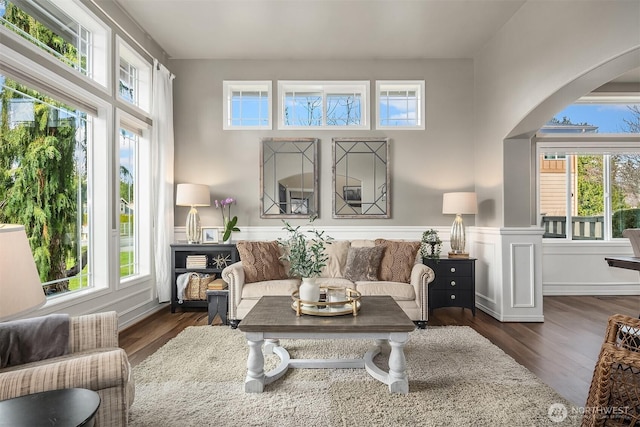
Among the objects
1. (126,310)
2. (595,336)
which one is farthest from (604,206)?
(126,310)

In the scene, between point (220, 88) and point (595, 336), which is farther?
point (220, 88)

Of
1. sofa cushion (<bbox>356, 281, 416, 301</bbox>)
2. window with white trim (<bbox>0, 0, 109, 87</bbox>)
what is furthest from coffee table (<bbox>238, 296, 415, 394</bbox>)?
window with white trim (<bbox>0, 0, 109, 87</bbox>)

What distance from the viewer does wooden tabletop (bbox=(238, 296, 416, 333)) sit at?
2127mm

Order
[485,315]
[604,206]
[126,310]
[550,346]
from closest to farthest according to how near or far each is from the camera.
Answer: [550,346]
[126,310]
[485,315]
[604,206]

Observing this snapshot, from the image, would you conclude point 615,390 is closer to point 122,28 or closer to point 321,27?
point 321,27

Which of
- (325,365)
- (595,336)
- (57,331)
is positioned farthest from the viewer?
(595,336)

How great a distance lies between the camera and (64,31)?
2.94m

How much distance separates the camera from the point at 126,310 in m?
3.56

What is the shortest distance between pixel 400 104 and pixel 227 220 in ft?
9.20

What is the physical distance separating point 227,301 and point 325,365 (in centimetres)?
152

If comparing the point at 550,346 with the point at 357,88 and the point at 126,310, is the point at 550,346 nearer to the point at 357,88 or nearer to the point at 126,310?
the point at 357,88

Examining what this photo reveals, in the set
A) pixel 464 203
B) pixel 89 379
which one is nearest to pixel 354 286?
pixel 464 203

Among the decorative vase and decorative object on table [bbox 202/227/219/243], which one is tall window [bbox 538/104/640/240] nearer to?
the decorative vase

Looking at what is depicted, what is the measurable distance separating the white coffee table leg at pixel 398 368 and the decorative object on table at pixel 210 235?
2962mm
